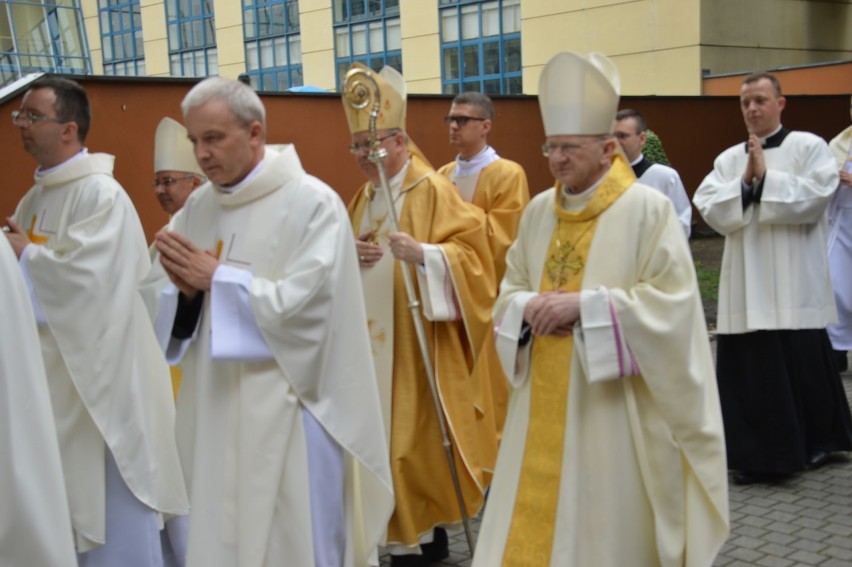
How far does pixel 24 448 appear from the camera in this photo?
11.1ft

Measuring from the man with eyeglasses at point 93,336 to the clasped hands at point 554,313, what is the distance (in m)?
1.80

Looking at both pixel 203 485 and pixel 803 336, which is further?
pixel 803 336

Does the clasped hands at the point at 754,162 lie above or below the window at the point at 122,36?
below

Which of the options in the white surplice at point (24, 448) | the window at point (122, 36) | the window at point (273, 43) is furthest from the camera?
the window at point (122, 36)

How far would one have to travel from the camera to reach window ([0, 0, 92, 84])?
12727 millimetres

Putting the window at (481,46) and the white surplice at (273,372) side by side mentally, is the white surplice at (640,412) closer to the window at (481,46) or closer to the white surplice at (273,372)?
the white surplice at (273,372)

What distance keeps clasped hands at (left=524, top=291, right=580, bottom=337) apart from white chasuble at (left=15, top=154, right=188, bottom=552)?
1.79m

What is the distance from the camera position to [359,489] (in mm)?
4387

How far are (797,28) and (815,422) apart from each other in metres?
17.6

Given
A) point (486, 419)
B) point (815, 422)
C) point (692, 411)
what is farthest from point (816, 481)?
point (692, 411)

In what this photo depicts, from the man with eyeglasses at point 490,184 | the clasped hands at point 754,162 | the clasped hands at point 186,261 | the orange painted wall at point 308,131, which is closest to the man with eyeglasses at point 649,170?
the clasped hands at point 754,162

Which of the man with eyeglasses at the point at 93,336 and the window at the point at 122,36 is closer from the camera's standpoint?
the man with eyeglasses at the point at 93,336

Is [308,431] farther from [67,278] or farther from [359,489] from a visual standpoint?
[67,278]

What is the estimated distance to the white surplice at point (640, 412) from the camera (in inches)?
145
